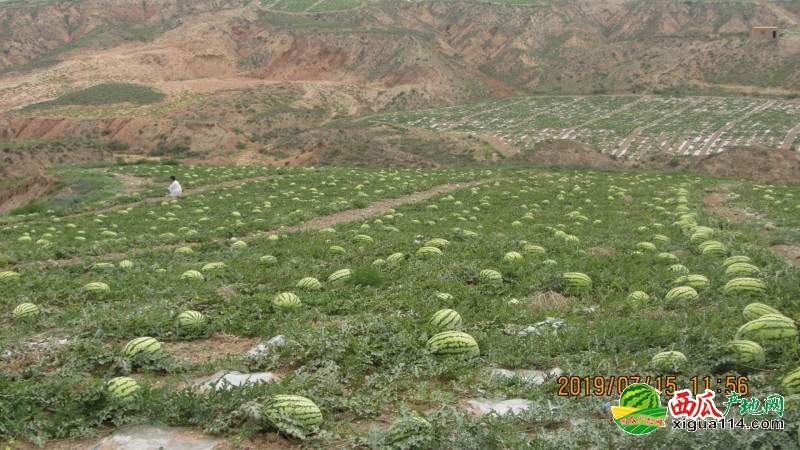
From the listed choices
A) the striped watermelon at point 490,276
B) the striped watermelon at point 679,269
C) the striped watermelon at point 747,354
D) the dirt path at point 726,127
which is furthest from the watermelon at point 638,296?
the dirt path at point 726,127

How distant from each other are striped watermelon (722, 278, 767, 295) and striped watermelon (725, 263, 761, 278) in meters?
0.65

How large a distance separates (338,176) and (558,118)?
44.3m

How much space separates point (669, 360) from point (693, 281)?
141 inches

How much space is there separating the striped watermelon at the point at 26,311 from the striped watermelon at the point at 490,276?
6.81 m

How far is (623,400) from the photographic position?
212 inches

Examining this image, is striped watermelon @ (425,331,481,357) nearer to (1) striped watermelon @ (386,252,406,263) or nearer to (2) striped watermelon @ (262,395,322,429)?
(2) striped watermelon @ (262,395,322,429)

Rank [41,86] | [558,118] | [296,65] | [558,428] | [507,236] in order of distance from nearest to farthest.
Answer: [558,428]
[507,236]
[558,118]
[41,86]
[296,65]

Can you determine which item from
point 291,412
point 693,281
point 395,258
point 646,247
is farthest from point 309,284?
point 646,247

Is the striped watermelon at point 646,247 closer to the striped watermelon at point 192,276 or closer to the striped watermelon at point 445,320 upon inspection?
the striped watermelon at point 445,320

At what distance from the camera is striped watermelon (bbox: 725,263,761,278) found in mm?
9516

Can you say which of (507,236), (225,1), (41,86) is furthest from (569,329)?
(225,1)

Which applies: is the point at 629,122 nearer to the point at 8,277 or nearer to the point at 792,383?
the point at 8,277

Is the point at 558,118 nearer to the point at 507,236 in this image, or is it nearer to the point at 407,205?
the point at 407,205

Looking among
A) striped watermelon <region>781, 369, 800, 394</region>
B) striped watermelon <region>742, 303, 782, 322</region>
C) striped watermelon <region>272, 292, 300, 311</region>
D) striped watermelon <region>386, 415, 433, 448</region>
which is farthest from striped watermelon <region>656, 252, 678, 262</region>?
striped watermelon <region>386, 415, 433, 448</region>
